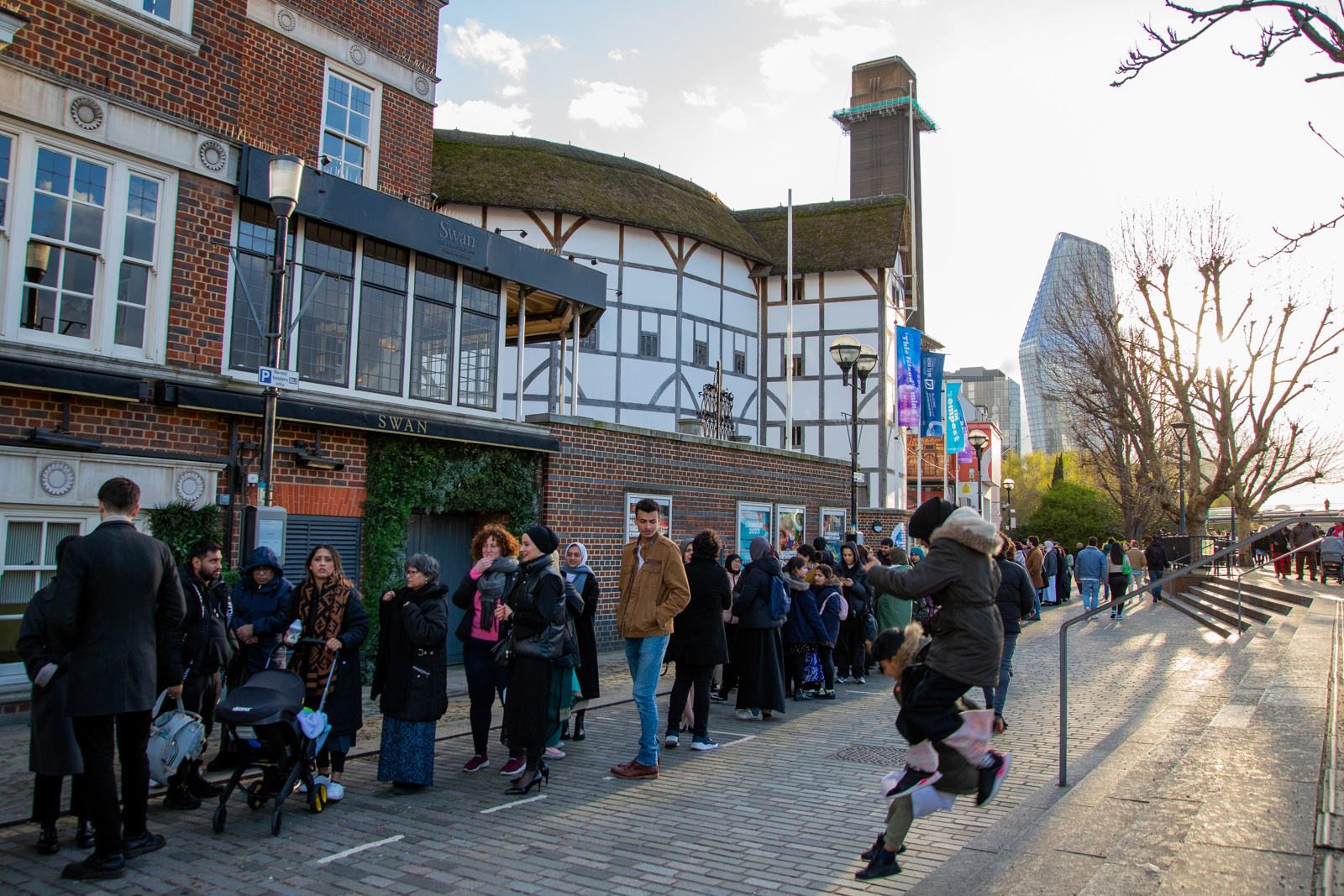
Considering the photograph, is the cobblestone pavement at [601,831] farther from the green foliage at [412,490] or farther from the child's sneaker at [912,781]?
the green foliage at [412,490]

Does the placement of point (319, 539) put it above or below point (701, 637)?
above

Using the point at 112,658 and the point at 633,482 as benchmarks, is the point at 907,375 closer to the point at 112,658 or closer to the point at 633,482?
the point at 633,482

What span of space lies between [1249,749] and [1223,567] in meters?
24.4

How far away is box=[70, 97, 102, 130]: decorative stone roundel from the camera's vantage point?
8.87 meters

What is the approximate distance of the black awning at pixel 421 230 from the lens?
10.4 metres

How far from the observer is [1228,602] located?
61.4 feet

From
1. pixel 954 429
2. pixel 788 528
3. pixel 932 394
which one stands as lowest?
pixel 788 528

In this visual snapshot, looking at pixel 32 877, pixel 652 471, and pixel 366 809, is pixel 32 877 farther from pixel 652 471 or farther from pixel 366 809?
pixel 652 471

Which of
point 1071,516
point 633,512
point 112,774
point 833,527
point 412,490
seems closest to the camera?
point 112,774

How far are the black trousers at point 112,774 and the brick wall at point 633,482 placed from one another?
8602mm

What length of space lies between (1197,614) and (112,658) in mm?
21435

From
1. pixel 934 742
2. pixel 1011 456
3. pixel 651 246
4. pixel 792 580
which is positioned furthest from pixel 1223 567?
pixel 1011 456

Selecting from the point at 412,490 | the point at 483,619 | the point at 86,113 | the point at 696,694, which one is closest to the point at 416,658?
the point at 483,619

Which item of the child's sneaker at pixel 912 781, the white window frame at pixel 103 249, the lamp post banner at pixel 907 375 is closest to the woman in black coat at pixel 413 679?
the child's sneaker at pixel 912 781
